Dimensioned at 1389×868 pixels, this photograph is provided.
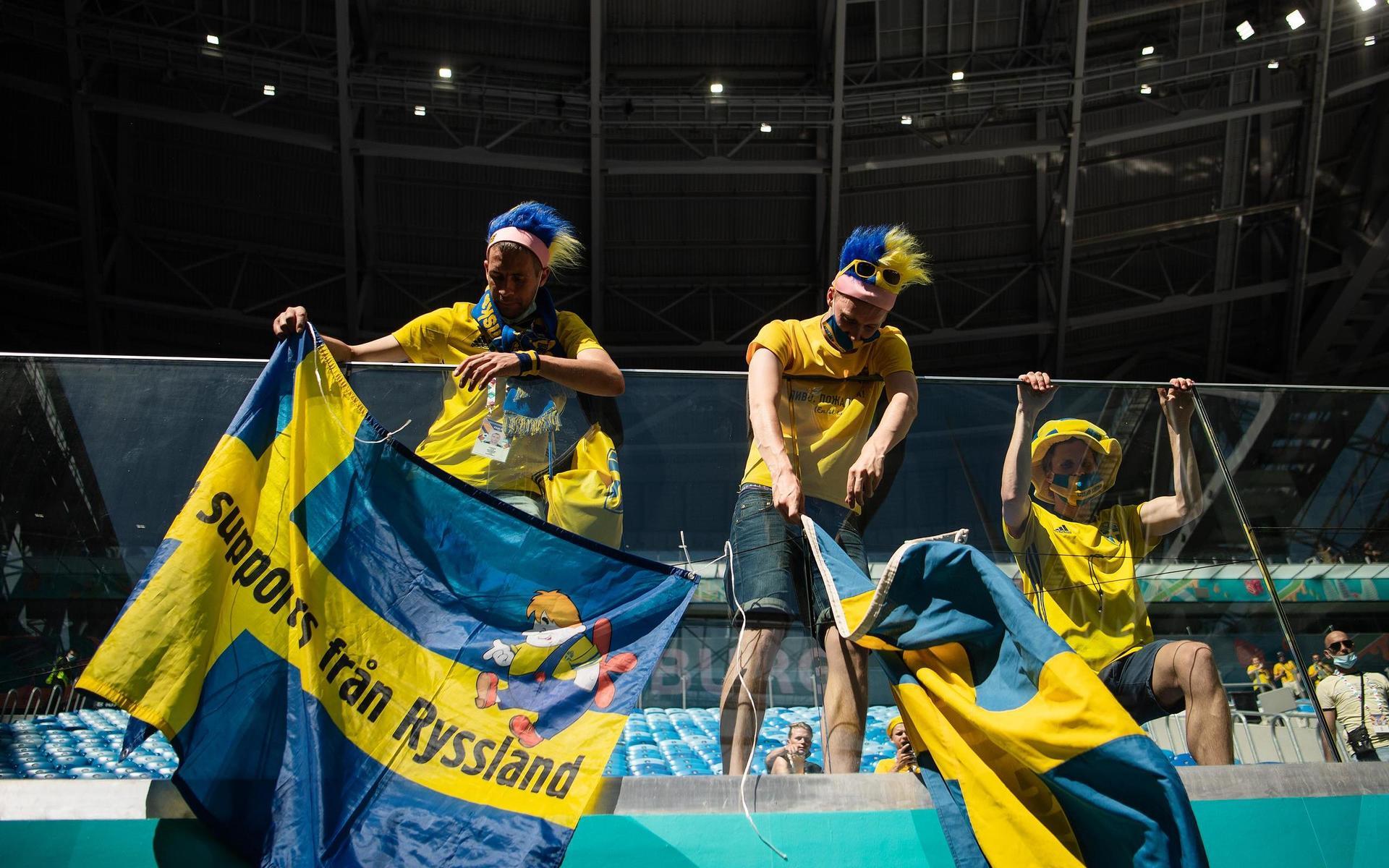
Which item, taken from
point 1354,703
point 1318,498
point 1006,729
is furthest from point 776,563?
point 1318,498

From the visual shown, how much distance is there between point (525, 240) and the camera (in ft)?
10.2

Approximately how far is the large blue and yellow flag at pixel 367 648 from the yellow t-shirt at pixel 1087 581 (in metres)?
0.88

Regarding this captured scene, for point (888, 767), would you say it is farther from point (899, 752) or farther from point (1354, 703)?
point (1354, 703)

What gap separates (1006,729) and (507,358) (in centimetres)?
144

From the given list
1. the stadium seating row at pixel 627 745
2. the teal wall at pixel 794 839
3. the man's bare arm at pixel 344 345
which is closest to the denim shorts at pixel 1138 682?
the stadium seating row at pixel 627 745

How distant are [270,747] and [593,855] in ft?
2.10

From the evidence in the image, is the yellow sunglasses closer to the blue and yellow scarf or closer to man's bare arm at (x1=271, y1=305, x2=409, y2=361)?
the blue and yellow scarf

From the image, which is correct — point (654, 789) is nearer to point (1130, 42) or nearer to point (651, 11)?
point (651, 11)

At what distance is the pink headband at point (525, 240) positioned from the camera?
308cm

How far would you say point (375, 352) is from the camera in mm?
3025

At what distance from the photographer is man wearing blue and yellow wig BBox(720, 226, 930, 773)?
2.46 m

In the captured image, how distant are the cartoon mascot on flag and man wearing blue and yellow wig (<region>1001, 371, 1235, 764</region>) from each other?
1.01 m

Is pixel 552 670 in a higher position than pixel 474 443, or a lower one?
lower

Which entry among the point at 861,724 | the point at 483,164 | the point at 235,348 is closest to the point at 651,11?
the point at 483,164
